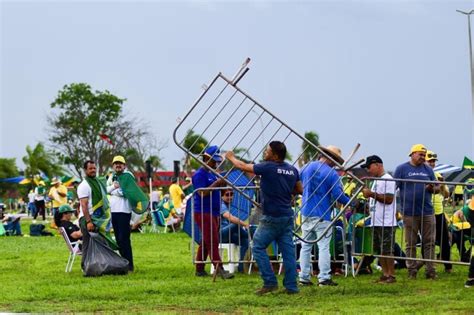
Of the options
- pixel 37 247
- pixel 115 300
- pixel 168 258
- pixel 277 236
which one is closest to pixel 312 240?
pixel 277 236

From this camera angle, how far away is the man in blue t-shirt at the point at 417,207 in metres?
12.8

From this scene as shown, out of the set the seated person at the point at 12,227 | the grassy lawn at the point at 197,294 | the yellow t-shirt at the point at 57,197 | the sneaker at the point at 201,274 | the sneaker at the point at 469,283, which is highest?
the yellow t-shirt at the point at 57,197

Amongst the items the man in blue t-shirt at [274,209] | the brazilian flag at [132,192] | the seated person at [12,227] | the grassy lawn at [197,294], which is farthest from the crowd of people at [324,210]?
the seated person at [12,227]

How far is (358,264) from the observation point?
13547mm

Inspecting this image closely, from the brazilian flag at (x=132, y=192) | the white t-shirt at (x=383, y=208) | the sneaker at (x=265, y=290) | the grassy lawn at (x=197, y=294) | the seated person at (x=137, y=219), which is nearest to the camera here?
the grassy lawn at (x=197, y=294)

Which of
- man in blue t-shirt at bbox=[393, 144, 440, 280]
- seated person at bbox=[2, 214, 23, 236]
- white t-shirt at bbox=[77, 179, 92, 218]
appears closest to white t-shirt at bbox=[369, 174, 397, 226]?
man in blue t-shirt at bbox=[393, 144, 440, 280]

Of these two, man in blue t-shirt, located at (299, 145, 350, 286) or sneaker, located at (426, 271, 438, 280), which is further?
sneaker, located at (426, 271, 438, 280)

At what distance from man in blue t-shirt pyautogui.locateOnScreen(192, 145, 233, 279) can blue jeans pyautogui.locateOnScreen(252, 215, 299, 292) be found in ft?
5.85

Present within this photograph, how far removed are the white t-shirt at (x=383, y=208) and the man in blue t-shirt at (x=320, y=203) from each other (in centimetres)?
63

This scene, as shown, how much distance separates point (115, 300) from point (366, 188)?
3742 mm

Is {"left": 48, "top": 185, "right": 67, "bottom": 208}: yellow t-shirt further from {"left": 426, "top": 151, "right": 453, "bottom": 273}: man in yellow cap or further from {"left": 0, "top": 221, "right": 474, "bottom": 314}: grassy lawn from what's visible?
{"left": 426, "top": 151, "right": 453, "bottom": 273}: man in yellow cap

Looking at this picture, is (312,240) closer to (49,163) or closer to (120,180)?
(120,180)

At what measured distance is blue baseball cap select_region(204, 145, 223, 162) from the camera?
12531mm

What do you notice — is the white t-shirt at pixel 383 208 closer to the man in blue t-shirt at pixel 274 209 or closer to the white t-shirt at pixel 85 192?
the man in blue t-shirt at pixel 274 209
